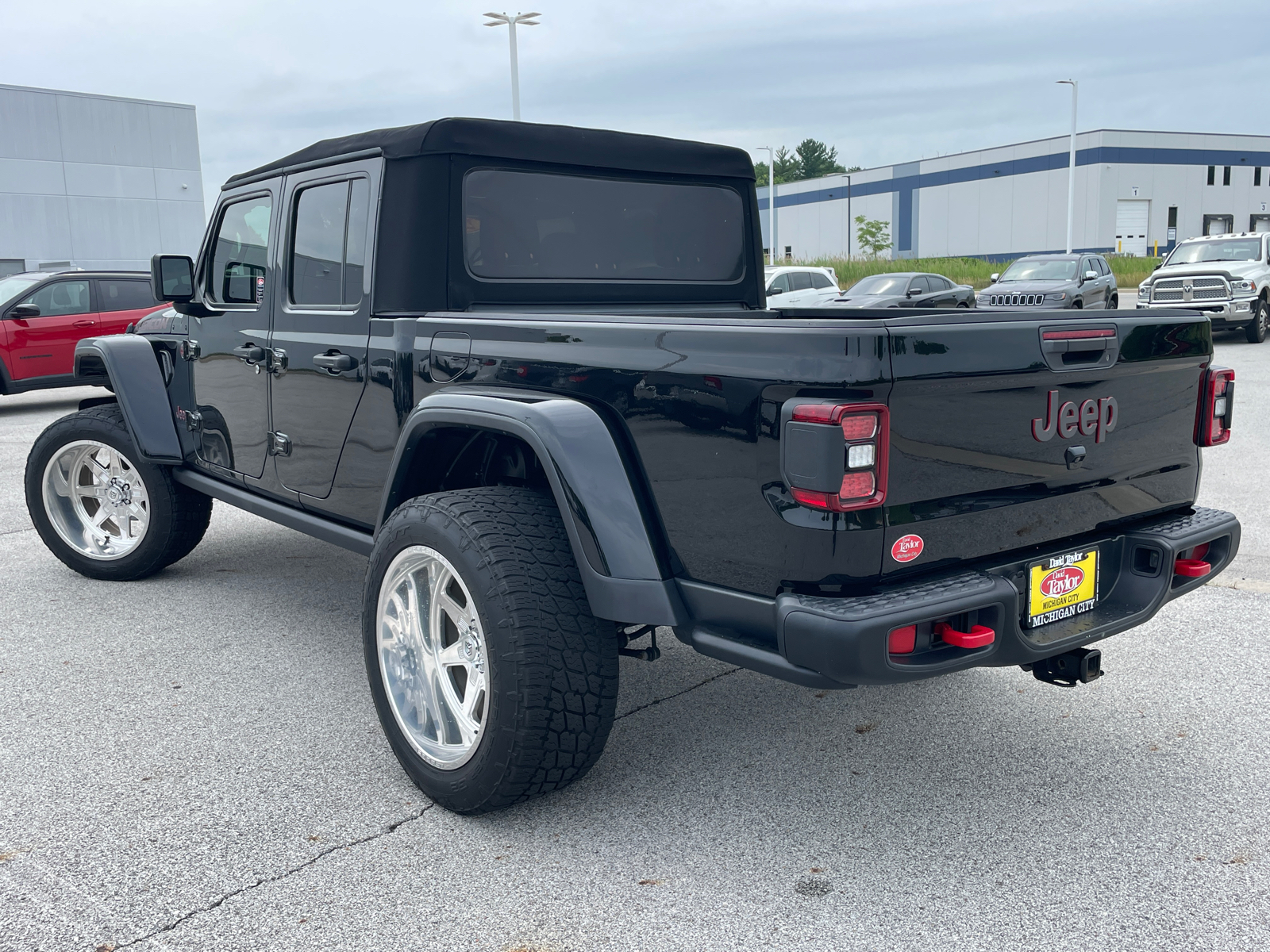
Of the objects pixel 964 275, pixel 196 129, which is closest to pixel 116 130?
pixel 196 129

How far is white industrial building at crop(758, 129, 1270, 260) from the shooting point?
5862 cm

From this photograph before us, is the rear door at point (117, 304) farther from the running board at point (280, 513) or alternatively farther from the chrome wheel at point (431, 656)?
the chrome wheel at point (431, 656)

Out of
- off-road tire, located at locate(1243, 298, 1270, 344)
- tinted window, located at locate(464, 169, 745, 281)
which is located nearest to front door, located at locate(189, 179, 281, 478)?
tinted window, located at locate(464, 169, 745, 281)

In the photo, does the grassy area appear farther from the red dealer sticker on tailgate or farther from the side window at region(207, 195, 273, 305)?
the red dealer sticker on tailgate

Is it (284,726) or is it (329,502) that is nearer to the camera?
(284,726)

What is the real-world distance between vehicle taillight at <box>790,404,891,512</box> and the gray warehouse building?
112 feet

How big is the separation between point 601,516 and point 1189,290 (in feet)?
60.0

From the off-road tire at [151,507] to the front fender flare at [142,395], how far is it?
121 mm

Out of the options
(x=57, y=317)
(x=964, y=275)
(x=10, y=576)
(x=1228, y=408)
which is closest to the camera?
(x=1228, y=408)

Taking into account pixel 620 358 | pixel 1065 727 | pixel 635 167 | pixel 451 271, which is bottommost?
pixel 1065 727

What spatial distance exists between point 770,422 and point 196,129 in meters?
39.3

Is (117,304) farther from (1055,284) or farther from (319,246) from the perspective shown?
(1055,284)

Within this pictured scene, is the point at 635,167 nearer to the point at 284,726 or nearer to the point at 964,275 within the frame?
the point at 284,726

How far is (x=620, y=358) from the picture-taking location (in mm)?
2838
